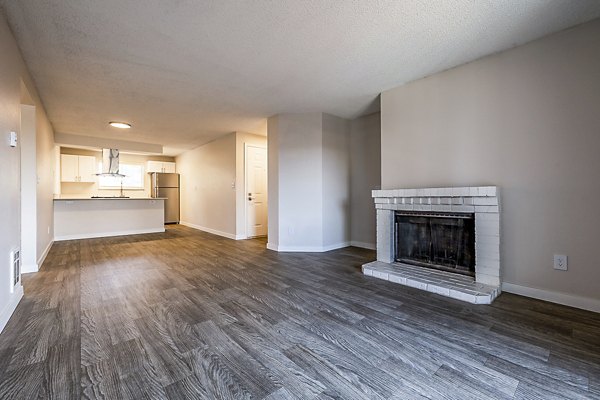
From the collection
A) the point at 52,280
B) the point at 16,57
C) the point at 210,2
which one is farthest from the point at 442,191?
the point at 52,280

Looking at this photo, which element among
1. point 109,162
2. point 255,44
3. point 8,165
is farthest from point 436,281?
point 109,162

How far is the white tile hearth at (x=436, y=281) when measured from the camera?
234cm

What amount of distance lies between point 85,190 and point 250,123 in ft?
19.6

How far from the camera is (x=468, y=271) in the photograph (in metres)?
2.75

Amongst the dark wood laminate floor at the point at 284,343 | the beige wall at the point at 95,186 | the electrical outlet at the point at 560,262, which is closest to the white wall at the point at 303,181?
the dark wood laminate floor at the point at 284,343

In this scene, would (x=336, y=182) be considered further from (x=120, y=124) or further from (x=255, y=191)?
(x=120, y=124)

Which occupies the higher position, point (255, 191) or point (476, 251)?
point (255, 191)

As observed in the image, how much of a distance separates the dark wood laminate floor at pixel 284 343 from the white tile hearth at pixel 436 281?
11cm

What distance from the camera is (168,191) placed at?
8.62 m

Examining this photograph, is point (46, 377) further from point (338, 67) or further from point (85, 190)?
point (85, 190)

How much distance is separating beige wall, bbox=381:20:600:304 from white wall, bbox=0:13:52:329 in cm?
392

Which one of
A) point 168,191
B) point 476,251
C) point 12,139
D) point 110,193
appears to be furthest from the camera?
point 168,191

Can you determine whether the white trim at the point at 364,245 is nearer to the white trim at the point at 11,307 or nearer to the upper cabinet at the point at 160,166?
the white trim at the point at 11,307

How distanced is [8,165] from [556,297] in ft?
15.4
